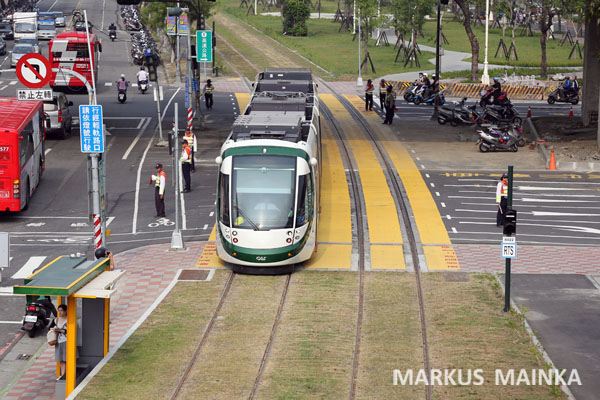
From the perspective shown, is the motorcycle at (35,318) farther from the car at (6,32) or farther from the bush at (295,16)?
the bush at (295,16)

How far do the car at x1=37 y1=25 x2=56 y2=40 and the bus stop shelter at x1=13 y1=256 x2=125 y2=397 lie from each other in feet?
265

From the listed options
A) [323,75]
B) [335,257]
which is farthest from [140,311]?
[323,75]

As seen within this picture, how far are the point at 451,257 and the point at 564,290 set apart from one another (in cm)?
406

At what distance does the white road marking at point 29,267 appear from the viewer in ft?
82.0

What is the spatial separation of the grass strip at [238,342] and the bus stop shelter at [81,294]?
1.97m

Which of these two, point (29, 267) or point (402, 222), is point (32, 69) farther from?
point (402, 222)

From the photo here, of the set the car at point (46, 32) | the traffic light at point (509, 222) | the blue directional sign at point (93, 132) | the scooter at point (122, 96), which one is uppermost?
the car at point (46, 32)

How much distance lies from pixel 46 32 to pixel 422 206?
70530mm

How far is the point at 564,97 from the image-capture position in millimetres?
60031

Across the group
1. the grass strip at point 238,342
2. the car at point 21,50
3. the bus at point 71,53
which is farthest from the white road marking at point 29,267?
the car at point 21,50

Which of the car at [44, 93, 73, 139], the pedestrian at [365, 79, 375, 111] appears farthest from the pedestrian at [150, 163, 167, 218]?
the pedestrian at [365, 79, 375, 111]

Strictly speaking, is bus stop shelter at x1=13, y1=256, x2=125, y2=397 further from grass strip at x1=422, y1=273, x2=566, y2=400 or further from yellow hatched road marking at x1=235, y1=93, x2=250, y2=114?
yellow hatched road marking at x1=235, y1=93, x2=250, y2=114

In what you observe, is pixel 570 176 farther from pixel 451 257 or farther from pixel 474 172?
pixel 451 257

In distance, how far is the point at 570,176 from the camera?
37188mm
